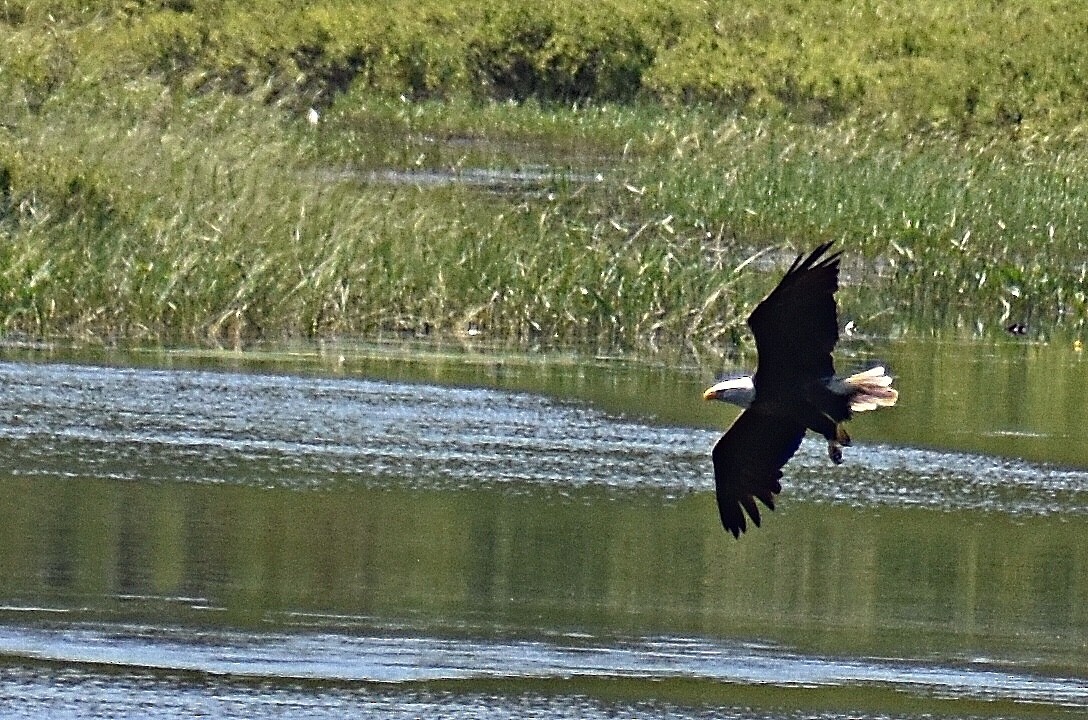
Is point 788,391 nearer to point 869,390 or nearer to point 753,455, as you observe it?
point 869,390

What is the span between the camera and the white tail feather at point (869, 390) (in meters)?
8.09

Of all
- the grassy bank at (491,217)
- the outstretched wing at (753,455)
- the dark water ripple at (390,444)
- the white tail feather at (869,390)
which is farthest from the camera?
the grassy bank at (491,217)

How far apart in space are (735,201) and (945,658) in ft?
41.8

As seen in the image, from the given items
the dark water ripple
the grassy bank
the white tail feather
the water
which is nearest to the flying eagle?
the white tail feather

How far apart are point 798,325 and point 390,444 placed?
4912 millimetres

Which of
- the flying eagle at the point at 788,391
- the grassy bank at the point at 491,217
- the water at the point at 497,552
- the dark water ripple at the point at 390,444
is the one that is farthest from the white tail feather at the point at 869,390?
the grassy bank at the point at 491,217

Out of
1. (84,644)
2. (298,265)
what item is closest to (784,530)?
(84,644)

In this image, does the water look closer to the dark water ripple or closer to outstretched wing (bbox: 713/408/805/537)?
the dark water ripple

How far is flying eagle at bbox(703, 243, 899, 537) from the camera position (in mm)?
7914

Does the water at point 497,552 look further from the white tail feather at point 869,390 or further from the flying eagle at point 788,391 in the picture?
the white tail feather at point 869,390

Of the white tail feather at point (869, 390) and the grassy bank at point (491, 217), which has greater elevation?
the grassy bank at point (491, 217)

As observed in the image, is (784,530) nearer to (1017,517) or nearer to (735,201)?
(1017,517)

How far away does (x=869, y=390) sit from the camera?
26.8ft

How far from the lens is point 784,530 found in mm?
11055
